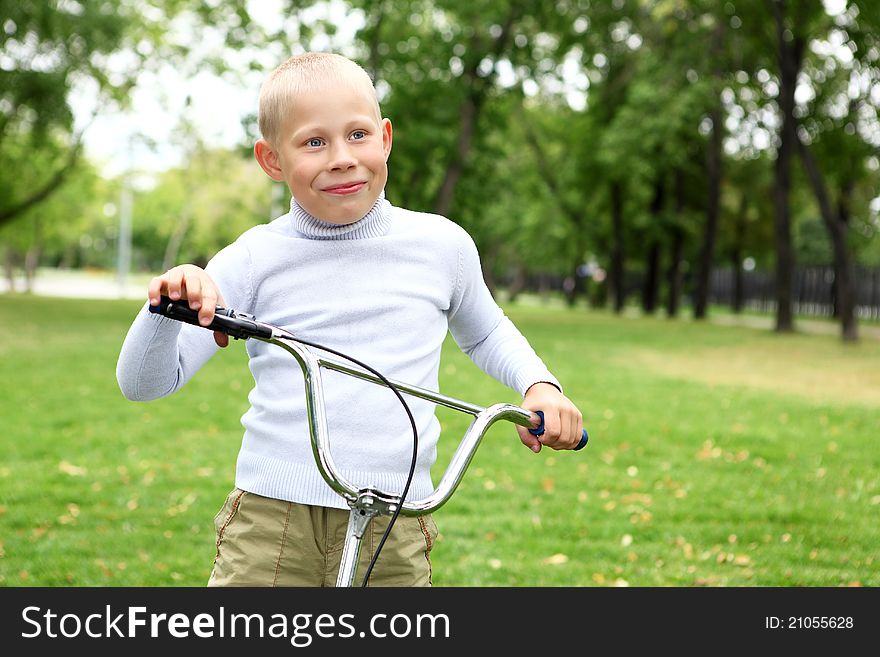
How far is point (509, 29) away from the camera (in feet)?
79.8

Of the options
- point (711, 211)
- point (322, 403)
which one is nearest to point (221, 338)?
point (322, 403)

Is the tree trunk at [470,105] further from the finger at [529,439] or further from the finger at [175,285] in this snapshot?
the finger at [175,285]

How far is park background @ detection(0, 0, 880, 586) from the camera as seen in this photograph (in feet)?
20.5

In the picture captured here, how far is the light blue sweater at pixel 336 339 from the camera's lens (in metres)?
2.35

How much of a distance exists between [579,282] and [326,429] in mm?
56703

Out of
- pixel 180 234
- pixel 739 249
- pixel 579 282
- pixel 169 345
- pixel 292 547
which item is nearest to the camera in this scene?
pixel 169 345

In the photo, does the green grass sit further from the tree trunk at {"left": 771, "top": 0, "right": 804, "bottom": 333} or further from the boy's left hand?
the tree trunk at {"left": 771, "top": 0, "right": 804, "bottom": 333}

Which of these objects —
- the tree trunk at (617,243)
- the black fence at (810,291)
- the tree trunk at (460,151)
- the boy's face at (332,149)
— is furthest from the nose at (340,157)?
the tree trunk at (617,243)

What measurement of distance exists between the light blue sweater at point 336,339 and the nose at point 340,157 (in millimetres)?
227

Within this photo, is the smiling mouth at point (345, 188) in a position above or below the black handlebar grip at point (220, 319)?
above

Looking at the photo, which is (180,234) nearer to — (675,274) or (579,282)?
(579,282)

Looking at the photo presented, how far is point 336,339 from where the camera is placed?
2363mm
